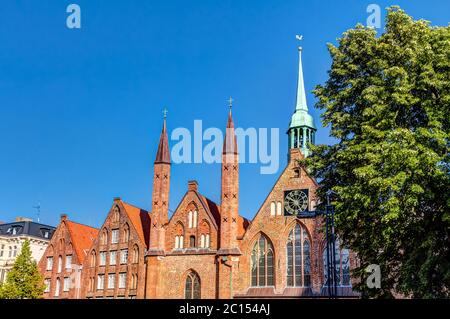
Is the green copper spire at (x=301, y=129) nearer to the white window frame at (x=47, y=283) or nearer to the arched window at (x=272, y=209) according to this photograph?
the arched window at (x=272, y=209)

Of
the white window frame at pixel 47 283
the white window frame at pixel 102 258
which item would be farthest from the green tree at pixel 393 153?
the white window frame at pixel 47 283

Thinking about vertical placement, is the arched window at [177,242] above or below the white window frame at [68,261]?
above

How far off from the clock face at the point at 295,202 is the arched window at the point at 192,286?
10.5 metres

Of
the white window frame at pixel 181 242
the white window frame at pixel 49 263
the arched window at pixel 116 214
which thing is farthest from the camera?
the white window frame at pixel 49 263

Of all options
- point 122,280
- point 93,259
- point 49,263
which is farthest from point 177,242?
point 49,263

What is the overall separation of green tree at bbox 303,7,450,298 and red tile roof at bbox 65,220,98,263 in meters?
37.4

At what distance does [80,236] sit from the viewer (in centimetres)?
6284

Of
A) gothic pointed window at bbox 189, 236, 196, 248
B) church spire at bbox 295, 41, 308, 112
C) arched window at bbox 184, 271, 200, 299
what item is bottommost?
arched window at bbox 184, 271, 200, 299

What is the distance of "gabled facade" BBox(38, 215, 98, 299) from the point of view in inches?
2314

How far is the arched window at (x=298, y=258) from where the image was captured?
161ft

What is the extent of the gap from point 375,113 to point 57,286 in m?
44.7

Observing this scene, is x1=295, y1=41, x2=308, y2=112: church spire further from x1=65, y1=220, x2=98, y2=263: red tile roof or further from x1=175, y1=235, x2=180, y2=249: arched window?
x1=65, y1=220, x2=98, y2=263: red tile roof

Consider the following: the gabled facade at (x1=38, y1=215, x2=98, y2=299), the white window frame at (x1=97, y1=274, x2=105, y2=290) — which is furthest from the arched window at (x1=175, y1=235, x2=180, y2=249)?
the gabled facade at (x1=38, y1=215, x2=98, y2=299)

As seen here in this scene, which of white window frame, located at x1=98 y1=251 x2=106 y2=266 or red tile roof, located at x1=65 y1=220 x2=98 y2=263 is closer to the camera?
white window frame, located at x1=98 y1=251 x2=106 y2=266
